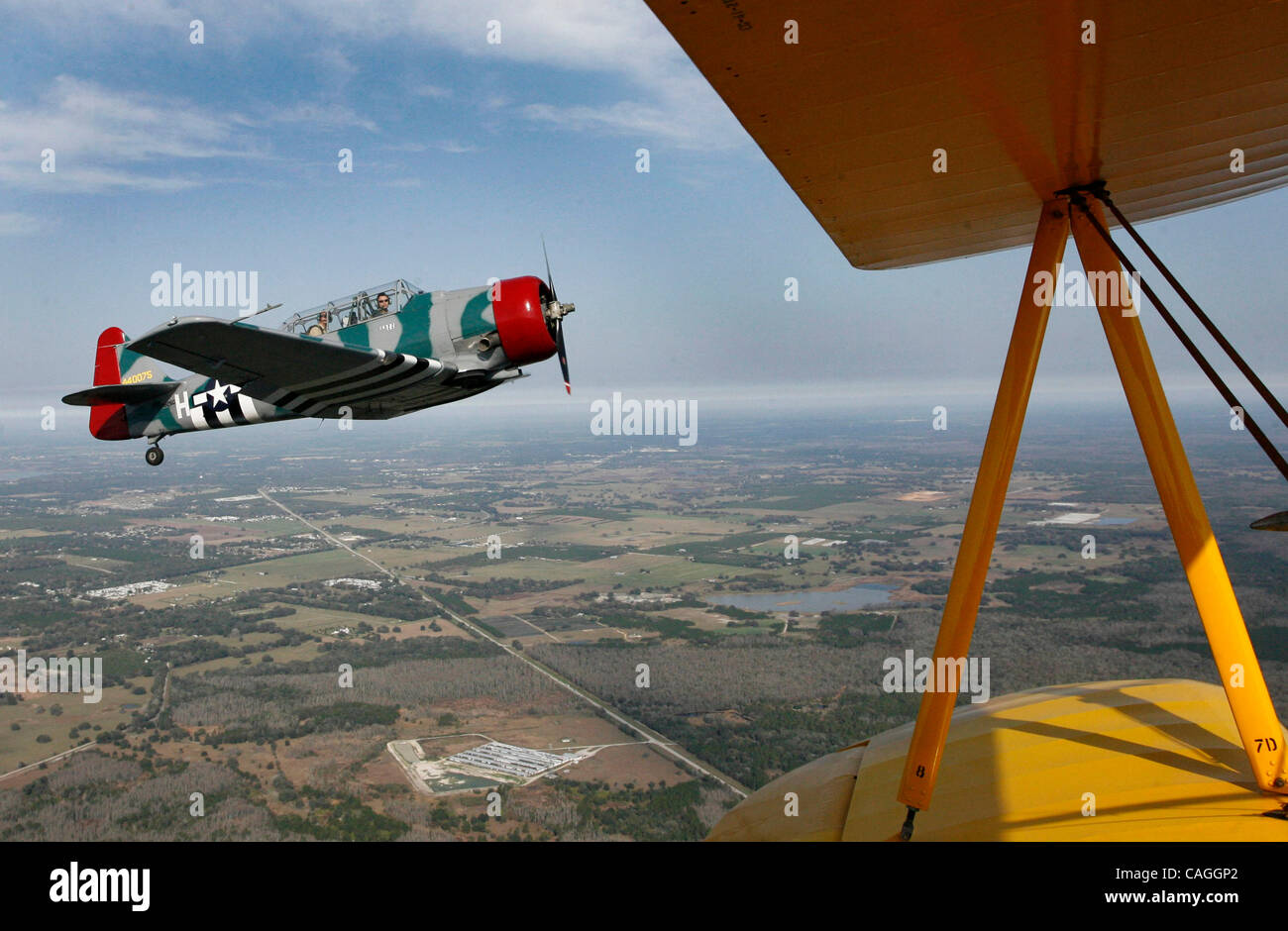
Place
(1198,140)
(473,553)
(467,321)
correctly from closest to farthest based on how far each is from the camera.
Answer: (1198,140) < (467,321) < (473,553)

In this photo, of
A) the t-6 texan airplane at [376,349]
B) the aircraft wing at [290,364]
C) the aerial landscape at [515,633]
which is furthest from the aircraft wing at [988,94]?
the aerial landscape at [515,633]

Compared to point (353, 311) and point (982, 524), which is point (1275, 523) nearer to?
point (982, 524)

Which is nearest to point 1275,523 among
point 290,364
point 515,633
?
point 290,364

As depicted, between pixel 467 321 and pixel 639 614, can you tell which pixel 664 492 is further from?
pixel 467 321

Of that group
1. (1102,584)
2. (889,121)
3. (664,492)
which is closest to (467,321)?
(889,121)

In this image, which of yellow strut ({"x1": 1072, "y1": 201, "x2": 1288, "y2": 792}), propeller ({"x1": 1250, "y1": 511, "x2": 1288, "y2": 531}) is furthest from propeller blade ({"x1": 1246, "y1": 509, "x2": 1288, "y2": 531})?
yellow strut ({"x1": 1072, "y1": 201, "x2": 1288, "y2": 792})

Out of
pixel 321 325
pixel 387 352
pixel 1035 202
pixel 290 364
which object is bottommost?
pixel 290 364

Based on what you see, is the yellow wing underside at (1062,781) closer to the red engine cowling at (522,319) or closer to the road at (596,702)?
the red engine cowling at (522,319)

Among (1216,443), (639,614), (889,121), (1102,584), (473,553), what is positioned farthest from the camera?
(1216,443)

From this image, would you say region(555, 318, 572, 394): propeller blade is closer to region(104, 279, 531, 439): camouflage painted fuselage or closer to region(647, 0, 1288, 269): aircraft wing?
region(104, 279, 531, 439): camouflage painted fuselage
